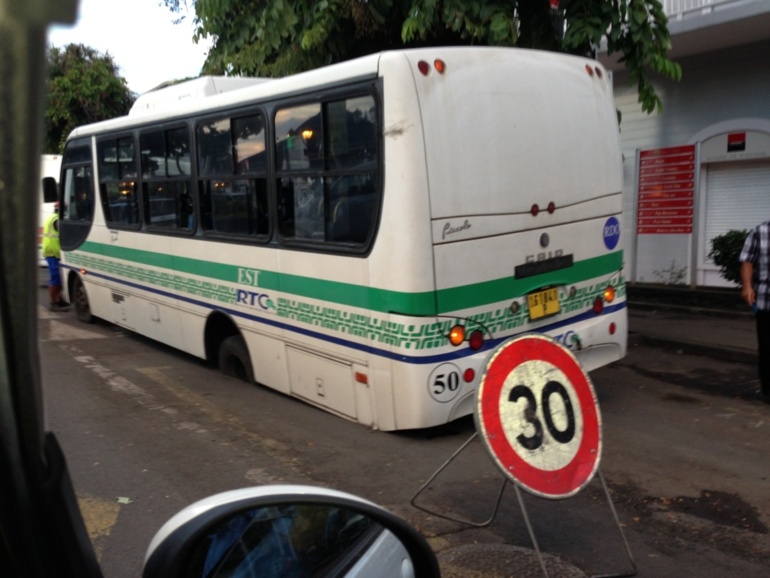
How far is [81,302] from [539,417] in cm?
921

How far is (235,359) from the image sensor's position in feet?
25.2

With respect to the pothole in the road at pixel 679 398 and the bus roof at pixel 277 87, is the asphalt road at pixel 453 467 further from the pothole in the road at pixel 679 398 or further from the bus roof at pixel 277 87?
the bus roof at pixel 277 87

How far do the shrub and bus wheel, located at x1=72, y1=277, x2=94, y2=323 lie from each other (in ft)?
30.1

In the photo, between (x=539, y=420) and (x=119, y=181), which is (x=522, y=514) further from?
(x=119, y=181)

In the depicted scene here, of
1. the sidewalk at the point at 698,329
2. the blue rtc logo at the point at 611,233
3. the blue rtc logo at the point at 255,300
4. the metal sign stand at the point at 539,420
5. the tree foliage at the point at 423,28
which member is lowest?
the sidewalk at the point at 698,329

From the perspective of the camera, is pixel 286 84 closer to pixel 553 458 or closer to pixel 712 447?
pixel 553 458

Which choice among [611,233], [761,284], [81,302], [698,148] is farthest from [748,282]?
[81,302]

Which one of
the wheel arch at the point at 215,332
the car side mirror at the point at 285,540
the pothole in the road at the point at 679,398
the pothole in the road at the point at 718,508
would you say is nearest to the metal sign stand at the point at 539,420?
the pothole in the road at the point at 718,508

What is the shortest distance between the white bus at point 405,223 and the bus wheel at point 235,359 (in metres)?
0.03

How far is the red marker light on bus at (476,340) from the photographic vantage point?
5.58 metres

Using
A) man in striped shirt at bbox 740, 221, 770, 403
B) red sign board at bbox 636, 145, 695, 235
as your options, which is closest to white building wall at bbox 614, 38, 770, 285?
red sign board at bbox 636, 145, 695, 235

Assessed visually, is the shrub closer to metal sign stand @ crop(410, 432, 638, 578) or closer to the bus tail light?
the bus tail light

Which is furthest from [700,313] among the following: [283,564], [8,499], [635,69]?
[8,499]

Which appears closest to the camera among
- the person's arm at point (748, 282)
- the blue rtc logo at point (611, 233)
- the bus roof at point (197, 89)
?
the blue rtc logo at point (611, 233)
